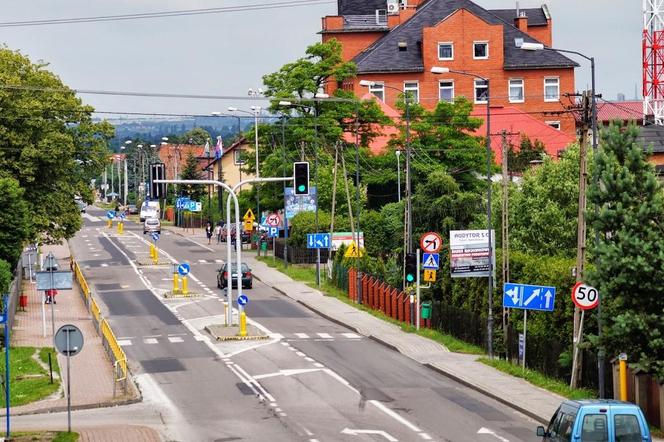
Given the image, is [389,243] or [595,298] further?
[389,243]

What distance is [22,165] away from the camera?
67938 mm

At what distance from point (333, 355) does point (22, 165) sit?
32.4 meters

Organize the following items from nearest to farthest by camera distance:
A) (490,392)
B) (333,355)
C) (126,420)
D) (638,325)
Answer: (638,325) → (126,420) → (490,392) → (333,355)

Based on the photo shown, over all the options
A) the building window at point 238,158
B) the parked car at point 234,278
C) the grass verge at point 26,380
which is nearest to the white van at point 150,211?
the building window at point 238,158

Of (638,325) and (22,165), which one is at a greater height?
(22,165)

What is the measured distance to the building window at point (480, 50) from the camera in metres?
110

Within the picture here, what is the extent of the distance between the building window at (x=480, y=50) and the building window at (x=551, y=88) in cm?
649

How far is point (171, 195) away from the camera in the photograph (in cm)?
15088

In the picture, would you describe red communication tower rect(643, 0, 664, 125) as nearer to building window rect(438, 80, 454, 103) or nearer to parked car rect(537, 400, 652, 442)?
building window rect(438, 80, 454, 103)

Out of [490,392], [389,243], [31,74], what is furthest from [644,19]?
[490,392]

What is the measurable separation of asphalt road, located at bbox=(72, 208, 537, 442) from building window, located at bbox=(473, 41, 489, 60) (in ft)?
182

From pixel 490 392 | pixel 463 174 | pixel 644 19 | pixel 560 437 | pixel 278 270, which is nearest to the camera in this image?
pixel 560 437

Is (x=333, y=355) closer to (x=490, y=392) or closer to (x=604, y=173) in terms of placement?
(x=490, y=392)

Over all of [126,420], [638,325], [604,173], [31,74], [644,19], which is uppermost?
[644,19]
